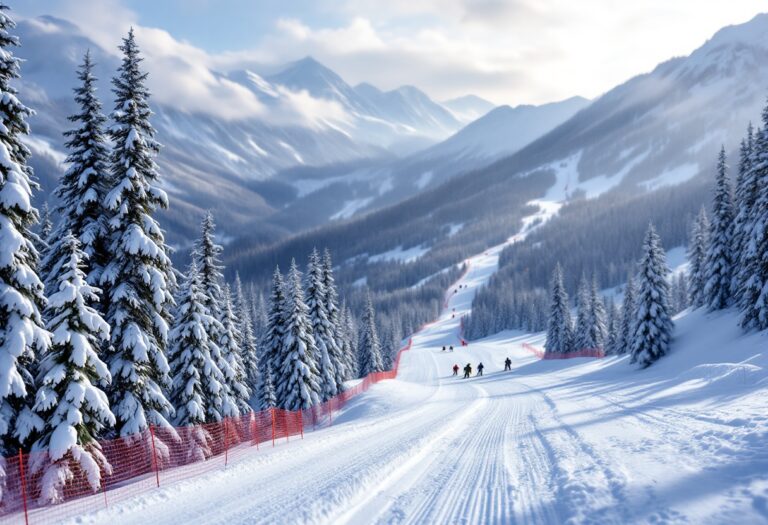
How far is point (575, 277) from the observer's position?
13950cm

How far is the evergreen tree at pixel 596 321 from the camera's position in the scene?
→ 58188 mm

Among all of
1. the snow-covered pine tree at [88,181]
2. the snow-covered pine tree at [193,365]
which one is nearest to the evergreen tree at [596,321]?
the snow-covered pine tree at [193,365]

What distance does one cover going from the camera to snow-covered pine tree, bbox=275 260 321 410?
35.1m

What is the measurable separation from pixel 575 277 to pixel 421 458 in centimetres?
13742

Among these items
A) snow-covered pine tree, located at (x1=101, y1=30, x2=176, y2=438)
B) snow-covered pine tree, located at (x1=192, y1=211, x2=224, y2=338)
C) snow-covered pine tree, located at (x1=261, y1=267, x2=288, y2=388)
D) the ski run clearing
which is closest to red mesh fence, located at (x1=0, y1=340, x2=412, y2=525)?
snow-covered pine tree, located at (x1=101, y1=30, x2=176, y2=438)

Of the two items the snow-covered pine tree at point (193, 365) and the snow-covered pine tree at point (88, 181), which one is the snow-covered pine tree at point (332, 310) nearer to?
the snow-covered pine tree at point (193, 365)

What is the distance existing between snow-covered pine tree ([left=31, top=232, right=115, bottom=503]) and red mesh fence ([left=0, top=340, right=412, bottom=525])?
0.11 meters

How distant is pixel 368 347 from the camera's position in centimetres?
5956

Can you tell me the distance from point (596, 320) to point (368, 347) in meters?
28.1

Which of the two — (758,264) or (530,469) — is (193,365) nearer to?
A: (530,469)

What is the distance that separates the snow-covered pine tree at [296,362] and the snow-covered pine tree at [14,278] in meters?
22.0

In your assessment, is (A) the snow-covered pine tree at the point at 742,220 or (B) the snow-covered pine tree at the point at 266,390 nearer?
(A) the snow-covered pine tree at the point at 742,220

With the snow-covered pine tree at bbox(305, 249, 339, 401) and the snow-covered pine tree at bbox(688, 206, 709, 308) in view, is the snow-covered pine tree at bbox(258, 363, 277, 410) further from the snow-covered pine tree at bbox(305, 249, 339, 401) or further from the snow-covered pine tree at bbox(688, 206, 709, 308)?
the snow-covered pine tree at bbox(688, 206, 709, 308)

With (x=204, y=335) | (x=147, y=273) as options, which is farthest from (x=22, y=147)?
(x=204, y=335)
